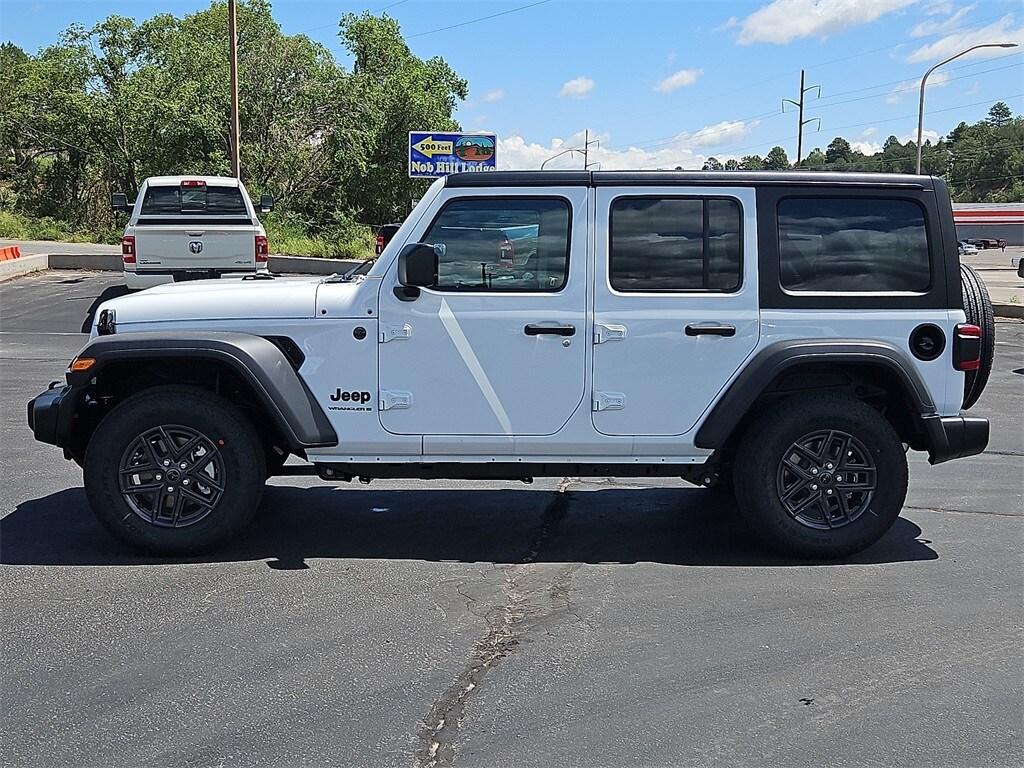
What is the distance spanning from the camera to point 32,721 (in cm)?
379

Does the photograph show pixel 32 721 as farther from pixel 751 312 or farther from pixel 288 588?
pixel 751 312

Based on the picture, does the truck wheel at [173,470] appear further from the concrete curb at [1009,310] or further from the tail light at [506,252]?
the concrete curb at [1009,310]

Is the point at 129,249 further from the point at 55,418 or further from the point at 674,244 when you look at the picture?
the point at 674,244

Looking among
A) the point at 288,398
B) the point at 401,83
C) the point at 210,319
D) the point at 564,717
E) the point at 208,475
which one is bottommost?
the point at 564,717

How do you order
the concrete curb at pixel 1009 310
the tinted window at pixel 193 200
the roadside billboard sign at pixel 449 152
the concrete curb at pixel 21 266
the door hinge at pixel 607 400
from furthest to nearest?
the roadside billboard sign at pixel 449 152 < the concrete curb at pixel 21 266 < the concrete curb at pixel 1009 310 < the tinted window at pixel 193 200 < the door hinge at pixel 607 400

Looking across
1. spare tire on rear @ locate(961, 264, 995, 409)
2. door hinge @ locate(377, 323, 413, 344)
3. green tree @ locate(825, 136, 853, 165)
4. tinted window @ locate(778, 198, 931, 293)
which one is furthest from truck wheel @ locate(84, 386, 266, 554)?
green tree @ locate(825, 136, 853, 165)

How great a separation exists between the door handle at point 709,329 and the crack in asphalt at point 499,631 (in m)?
1.33

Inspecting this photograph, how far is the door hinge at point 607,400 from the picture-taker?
220 inches

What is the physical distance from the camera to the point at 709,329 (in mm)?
5539

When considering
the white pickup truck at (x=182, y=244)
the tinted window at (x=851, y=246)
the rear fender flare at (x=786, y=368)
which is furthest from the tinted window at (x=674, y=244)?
the white pickup truck at (x=182, y=244)

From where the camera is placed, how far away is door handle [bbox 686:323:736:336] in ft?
18.2

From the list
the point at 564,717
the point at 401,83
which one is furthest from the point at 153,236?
the point at 401,83

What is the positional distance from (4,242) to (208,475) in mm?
28277

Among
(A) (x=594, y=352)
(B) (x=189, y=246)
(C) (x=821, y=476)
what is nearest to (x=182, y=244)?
(B) (x=189, y=246)
